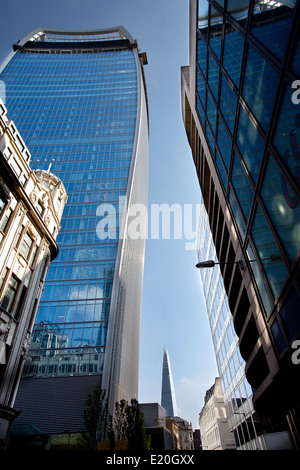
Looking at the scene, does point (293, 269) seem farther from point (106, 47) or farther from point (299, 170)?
point (106, 47)

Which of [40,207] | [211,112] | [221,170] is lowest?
[221,170]

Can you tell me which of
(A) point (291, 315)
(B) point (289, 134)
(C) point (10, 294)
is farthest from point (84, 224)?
(B) point (289, 134)

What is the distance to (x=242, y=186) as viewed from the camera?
51.8 ft

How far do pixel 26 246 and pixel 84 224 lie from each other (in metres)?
42.1

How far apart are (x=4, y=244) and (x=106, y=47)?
147m

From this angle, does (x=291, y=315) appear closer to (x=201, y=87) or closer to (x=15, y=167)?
(x=201, y=87)

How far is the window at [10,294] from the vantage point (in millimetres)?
21697

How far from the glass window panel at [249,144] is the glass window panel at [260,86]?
718 mm

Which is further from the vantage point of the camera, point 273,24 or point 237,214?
point 237,214

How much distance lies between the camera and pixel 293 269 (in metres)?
10.3

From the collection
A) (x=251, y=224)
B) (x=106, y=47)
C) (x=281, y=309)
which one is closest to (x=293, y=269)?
(x=281, y=309)

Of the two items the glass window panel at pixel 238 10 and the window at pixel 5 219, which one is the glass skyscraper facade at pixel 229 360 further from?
the glass window panel at pixel 238 10

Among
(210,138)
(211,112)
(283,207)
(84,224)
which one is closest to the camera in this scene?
(283,207)

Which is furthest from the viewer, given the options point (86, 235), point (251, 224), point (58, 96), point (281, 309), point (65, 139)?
point (58, 96)
